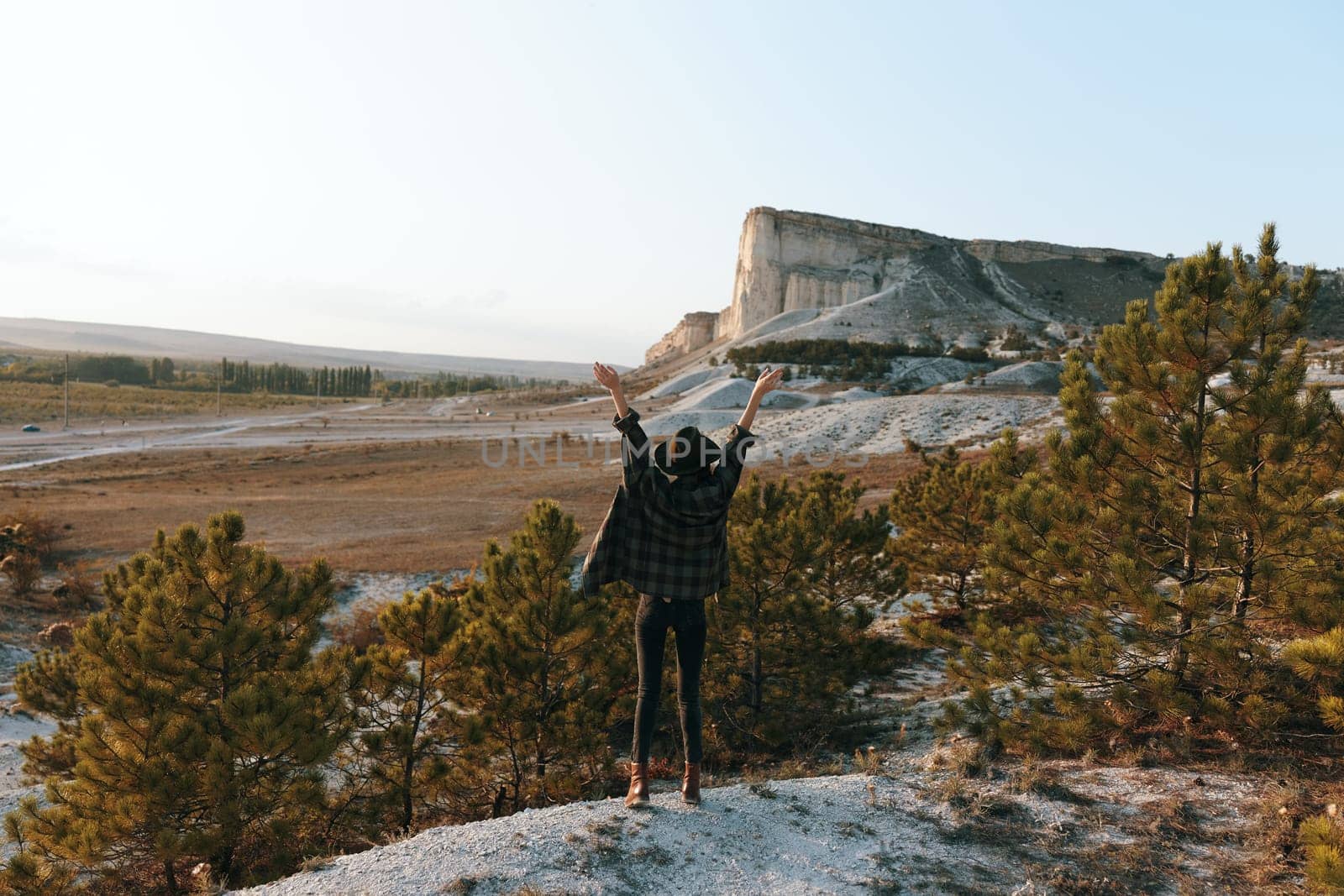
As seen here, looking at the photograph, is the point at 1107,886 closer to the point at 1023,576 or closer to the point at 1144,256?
the point at 1023,576

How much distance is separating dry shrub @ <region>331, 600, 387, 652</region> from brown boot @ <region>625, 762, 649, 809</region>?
10.3m

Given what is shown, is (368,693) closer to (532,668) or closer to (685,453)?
(532,668)

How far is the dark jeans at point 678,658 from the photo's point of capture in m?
4.29

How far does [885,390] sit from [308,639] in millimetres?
44389

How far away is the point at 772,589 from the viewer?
29.9ft

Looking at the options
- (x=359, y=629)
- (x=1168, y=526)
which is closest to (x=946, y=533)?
(x=1168, y=526)

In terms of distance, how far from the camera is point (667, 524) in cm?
423

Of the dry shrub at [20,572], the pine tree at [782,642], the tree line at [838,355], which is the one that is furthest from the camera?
the tree line at [838,355]

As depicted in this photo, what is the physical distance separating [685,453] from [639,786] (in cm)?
193

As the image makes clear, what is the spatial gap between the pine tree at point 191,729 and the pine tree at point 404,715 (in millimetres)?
695

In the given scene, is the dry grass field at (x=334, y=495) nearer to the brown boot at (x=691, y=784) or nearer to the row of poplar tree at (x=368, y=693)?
the row of poplar tree at (x=368, y=693)

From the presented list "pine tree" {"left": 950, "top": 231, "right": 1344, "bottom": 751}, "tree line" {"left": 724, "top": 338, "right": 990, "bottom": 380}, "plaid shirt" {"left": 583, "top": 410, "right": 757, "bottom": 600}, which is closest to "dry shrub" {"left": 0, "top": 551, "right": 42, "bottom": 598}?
"plaid shirt" {"left": 583, "top": 410, "right": 757, "bottom": 600}

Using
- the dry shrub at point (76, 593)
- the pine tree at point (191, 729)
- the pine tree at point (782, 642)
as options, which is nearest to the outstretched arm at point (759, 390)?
the pine tree at point (191, 729)

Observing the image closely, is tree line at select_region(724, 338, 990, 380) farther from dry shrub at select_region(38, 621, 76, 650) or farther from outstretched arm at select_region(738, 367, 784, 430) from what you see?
outstretched arm at select_region(738, 367, 784, 430)
